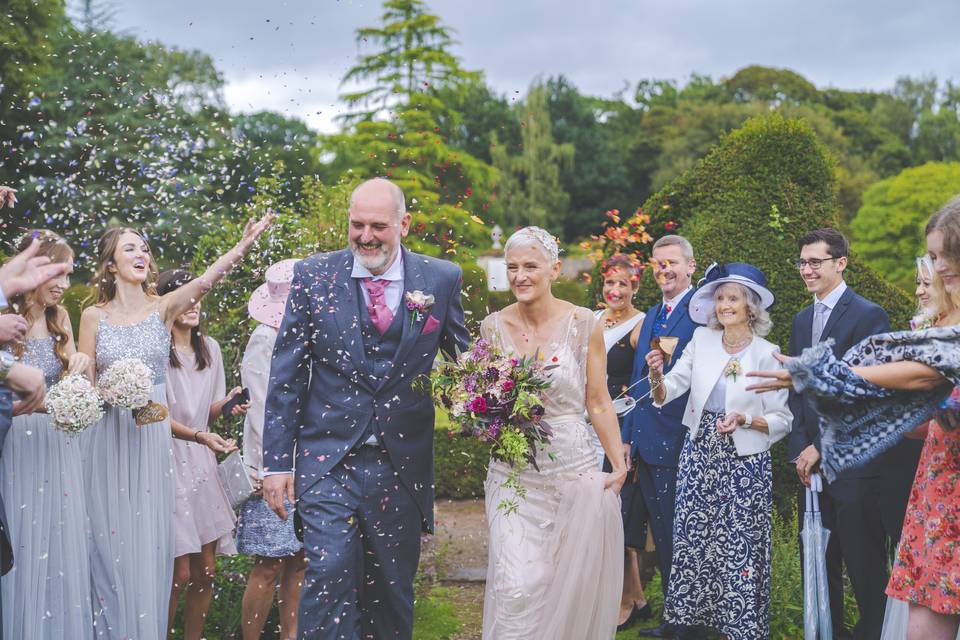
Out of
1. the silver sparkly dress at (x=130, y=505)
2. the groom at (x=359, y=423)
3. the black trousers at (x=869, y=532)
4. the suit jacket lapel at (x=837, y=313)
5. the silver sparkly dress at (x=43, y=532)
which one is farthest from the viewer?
the suit jacket lapel at (x=837, y=313)

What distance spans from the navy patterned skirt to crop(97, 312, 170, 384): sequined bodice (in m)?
3.40

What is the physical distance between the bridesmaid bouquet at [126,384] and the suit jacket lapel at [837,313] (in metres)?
4.02

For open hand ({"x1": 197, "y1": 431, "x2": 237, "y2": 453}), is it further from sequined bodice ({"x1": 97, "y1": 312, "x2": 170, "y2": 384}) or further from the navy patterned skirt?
the navy patterned skirt

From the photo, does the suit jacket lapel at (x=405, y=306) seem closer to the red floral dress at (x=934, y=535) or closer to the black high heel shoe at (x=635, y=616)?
the red floral dress at (x=934, y=535)

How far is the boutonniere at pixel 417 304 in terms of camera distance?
4.50 meters

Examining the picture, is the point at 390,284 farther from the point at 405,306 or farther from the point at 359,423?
the point at 359,423

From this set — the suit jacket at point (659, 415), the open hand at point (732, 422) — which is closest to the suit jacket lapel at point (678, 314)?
the suit jacket at point (659, 415)

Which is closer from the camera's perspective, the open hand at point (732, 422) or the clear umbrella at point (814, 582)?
the clear umbrella at point (814, 582)

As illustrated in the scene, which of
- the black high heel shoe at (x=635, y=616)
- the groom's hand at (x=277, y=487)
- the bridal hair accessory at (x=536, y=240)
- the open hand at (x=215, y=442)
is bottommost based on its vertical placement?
the black high heel shoe at (x=635, y=616)

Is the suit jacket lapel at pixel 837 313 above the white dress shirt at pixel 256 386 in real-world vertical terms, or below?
above

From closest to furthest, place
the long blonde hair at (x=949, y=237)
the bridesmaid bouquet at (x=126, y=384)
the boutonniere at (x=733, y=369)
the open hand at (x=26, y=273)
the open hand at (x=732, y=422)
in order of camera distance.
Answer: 1. the long blonde hair at (x=949, y=237)
2. the open hand at (x=26, y=273)
3. the bridesmaid bouquet at (x=126, y=384)
4. the open hand at (x=732, y=422)
5. the boutonniere at (x=733, y=369)

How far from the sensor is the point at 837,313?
5742 millimetres

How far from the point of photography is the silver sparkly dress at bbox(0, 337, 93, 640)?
186 inches

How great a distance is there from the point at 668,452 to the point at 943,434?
2807 millimetres
